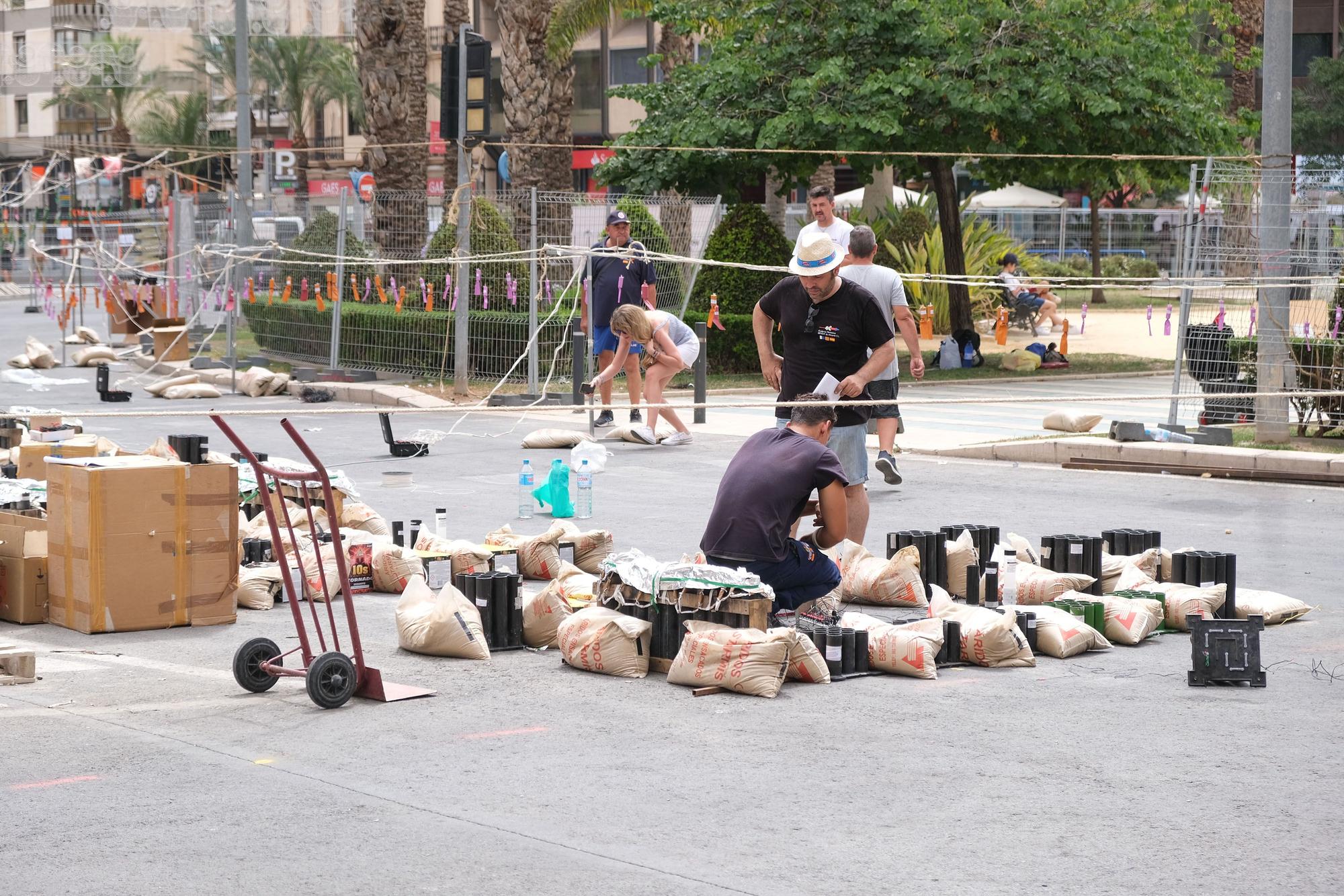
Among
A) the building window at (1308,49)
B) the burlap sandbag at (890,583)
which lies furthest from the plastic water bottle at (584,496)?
the building window at (1308,49)

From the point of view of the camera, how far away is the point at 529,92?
24.4 m

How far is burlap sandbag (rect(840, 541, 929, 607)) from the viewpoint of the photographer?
8.38 metres

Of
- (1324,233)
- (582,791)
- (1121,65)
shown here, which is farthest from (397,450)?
(1121,65)

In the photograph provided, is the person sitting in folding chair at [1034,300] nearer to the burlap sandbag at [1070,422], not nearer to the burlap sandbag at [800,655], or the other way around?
the burlap sandbag at [1070,422]

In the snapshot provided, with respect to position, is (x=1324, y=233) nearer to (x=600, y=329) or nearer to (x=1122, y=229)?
(x=600, y=329)

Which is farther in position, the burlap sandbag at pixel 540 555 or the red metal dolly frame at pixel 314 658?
the burlap sandbag at pixel 540 555

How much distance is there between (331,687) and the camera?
6.39 metres

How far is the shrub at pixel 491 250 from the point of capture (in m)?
19.9

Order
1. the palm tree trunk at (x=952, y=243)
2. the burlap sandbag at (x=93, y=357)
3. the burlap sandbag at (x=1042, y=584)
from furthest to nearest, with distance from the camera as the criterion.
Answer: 1. the burlap sandbag at (x=93, y=357)
2. the palm tree trunk at (x=952, y=243)
3. the burlap sandbag at (x=1042, y=584)

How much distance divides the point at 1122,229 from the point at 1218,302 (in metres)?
31.6

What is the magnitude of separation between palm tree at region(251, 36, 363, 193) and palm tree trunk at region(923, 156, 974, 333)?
147 feet

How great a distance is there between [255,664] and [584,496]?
4.74 m

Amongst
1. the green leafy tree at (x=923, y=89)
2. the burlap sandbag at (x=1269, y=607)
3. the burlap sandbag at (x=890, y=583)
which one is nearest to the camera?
the burlap sandbag at (x=1269, y=607)

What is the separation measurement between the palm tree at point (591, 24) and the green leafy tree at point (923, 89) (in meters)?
8.12
